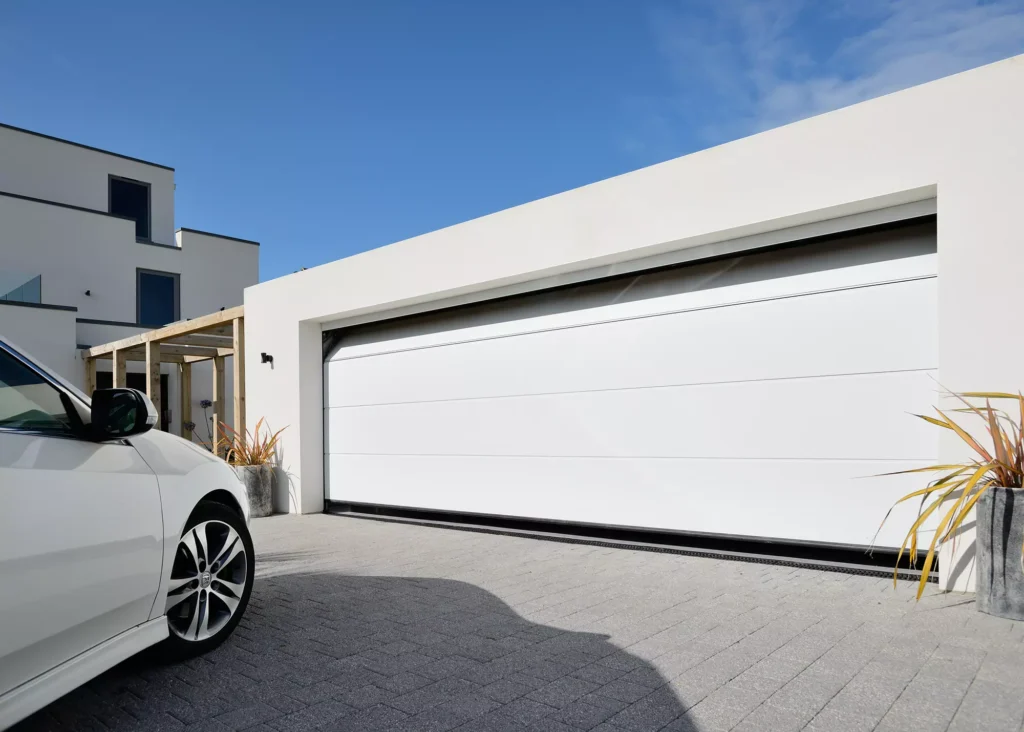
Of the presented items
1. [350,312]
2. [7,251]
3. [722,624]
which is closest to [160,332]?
[350,312]

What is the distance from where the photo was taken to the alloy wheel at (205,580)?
3090 mm

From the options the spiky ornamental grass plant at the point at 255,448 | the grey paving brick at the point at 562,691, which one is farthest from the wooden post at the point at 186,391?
the grey paving brick at the point at 562,691

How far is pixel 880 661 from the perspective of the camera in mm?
3047

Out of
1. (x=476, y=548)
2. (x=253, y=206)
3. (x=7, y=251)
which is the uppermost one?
(x=253, y=206)

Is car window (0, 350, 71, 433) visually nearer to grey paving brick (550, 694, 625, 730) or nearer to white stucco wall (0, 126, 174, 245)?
grey paving brick (550, 694, 625, 730)

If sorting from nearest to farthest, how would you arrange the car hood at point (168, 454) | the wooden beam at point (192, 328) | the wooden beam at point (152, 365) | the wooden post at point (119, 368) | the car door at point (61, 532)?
the car door at point (61, 532) < the car hood at point (168, 454) < the wooden beam at point (192, 328) < the wooden beam at point (152, 365) < the wooden post at point (119, 368)

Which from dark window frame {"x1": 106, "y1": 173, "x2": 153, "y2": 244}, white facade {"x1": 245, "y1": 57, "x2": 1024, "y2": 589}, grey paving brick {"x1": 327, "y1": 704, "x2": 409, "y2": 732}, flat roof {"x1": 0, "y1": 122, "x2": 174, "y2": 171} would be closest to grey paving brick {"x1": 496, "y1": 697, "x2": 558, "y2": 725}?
grey paving brick {"x1": 327, "y1": 704, "x2": 409, "y2": 732}

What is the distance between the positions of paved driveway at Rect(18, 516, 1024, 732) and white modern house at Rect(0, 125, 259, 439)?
42.2ft

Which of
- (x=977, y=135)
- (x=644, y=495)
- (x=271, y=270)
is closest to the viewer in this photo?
(x=977, y=135)

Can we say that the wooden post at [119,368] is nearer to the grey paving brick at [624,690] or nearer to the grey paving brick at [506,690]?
the grey paving brick at [506,690]

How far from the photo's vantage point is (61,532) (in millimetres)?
2184

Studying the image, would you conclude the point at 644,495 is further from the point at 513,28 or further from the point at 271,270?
the point at 271,270

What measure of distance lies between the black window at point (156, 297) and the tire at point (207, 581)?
17.9m

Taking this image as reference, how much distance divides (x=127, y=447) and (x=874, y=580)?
437 centimetres
